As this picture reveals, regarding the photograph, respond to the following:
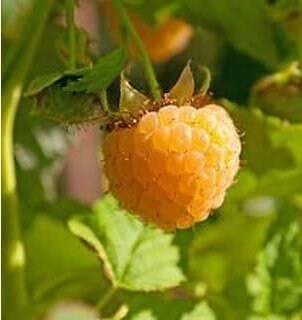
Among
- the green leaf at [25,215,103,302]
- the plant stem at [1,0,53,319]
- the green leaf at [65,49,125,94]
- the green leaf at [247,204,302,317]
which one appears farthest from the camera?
the green leaf at [25,215,103,302]

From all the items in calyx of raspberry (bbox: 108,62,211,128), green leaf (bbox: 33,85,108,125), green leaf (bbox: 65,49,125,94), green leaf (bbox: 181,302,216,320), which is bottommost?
green leaf (bbox: 181,302,216,320)

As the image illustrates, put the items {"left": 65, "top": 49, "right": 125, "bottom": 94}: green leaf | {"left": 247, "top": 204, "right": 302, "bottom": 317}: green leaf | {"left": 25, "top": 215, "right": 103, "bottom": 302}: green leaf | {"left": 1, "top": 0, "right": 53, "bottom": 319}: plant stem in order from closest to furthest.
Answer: {"left": 65, "top": 49, "right": 125, "bottom": 94}: green leaf
{"left": 1, "top": 0, "right": 53, "bottom": 319}: plant stem
{"left": 247, "top": 204, "right": 302, "bottom": 317}: green leaf
{"left": 25, "top": 215, "right": 103, "bottom": 302}: green leaf

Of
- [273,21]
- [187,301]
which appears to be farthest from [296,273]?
[273,21]

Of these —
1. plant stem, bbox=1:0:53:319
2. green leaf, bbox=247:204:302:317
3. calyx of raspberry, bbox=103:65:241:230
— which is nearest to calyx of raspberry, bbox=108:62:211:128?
calyx of raspberry, bbox=103:65:241:230

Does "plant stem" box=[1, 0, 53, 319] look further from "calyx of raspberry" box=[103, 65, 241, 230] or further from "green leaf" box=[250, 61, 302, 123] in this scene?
"green leaf" box=[250, 61, 302, 123]

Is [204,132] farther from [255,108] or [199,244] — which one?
[199,244]

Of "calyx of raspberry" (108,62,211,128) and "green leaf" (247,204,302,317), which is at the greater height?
"calyx of raspberry" (108,62,211,128)

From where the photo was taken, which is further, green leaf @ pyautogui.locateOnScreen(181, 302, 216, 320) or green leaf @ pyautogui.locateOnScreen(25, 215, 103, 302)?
green leaf @ pyautogui.locateOnScreen(25, 215, 103, 302)

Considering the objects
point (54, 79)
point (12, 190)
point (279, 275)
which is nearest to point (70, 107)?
point (54, 79)
